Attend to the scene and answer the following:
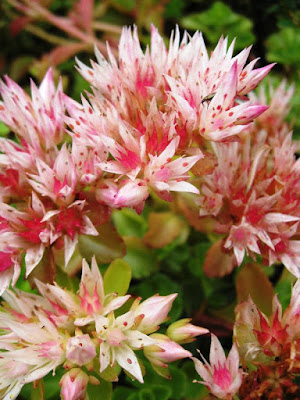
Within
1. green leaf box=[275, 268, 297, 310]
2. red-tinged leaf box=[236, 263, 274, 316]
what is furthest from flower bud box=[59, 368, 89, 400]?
green leaf box=[275, 268, 297, 310]

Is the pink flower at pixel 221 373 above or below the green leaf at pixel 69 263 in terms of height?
above

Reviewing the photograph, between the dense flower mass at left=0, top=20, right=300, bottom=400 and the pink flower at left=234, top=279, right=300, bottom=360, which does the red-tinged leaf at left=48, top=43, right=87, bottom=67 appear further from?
the pink flower at left=234, top=279, right=300, bottom=360

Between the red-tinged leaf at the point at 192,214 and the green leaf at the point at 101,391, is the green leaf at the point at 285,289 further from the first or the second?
the green leaf at the point at 101,391

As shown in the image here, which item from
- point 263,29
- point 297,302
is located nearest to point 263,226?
point 297,302

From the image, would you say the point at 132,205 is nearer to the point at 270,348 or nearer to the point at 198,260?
the point at 270,348

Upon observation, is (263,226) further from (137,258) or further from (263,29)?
(263,29)

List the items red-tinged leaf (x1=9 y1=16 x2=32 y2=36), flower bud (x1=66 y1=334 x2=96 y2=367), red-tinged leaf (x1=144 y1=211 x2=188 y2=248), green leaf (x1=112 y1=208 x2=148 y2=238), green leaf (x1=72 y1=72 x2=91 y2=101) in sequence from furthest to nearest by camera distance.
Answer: red-tinged leaf (x1=9 y1=16 x2=32 y2=36)
green leaf (x1=72 y1=72 x2=91 y2=101)
green leaf (x1=112 y1=208 x2=148 y2=238)
red-tinged leaf (x1=144 y1=211 x2=188 y2=248)
flower bud (x1=66 y1=334 x2=96 y2=367)

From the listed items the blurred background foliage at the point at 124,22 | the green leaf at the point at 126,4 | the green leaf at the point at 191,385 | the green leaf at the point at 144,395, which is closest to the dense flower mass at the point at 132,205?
the green leaf at the point at 144,395
